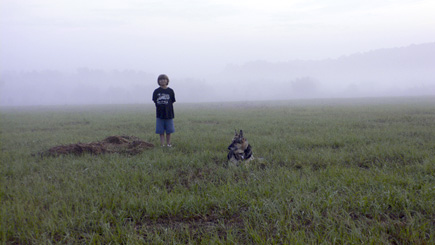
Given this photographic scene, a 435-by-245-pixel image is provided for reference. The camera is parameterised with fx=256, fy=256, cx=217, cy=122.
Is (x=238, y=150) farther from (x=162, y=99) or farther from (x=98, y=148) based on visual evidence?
(x=98, y=148)

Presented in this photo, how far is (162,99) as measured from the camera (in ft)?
25.5

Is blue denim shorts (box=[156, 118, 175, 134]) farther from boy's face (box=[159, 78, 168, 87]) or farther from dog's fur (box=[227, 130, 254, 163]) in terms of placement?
dog's fur (box=[227, 130, 254, 163])

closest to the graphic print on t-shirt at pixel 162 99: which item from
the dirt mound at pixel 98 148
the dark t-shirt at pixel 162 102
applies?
the dark t-shirt at pixel 162 102

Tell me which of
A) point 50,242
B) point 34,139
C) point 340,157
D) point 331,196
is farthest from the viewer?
point 34,139

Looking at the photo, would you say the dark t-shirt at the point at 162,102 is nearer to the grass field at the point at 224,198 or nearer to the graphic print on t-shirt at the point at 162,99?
the graphic print on t-shirt at the point at 162,99

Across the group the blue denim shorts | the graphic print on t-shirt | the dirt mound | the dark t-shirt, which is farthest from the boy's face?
the dirt mound

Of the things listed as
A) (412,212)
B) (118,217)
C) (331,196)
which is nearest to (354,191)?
(331,196)

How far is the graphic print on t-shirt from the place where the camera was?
775cm

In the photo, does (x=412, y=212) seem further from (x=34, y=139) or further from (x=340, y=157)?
(x=34, y=139)

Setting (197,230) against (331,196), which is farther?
(331,196)

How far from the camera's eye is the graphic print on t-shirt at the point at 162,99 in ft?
25.4

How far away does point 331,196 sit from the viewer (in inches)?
149

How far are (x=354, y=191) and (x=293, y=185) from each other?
3.02 feet

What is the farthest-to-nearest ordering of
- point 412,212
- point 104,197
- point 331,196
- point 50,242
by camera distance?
point 104,197, point 331,196, point 412,212, point 50,242
